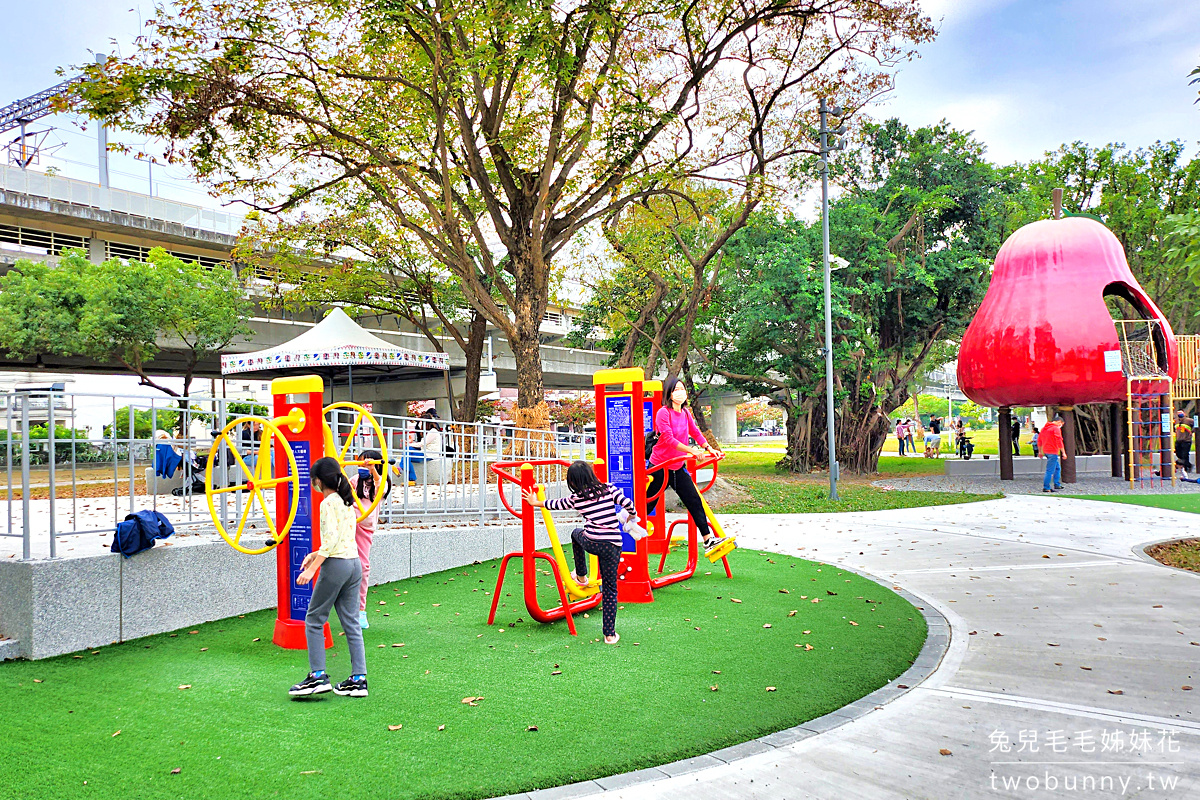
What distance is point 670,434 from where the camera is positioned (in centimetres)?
831

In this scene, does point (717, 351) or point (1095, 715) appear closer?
point (1095, 715)

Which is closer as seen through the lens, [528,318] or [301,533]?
[301,533]

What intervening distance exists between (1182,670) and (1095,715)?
1.34 meters

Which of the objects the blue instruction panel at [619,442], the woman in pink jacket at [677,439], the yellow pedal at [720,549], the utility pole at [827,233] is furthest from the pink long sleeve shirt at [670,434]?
the utility pole at [827,233]

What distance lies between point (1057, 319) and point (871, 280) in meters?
6.56

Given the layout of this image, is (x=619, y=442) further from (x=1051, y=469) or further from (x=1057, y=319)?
(x=1057, y=319)

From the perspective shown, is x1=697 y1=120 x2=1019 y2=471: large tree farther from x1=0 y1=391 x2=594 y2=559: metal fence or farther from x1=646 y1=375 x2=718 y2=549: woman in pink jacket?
x1=646 y1=375 x2=718 y2=549: woman in pink jacket

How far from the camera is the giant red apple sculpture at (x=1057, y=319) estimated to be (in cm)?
1875

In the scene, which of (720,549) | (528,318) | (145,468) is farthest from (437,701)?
(528,318)

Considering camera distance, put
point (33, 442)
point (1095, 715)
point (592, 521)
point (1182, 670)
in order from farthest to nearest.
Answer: point (592, 521), point (33, 442), point (1182, 670), point (1095, 715)

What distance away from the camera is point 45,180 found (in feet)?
83.8

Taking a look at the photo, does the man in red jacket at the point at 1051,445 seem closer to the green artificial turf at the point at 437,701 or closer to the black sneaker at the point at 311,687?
the green artificial turf at the point at 437,701

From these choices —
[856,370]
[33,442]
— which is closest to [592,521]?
[33,442]

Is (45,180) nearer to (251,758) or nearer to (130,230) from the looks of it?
(130,230)
